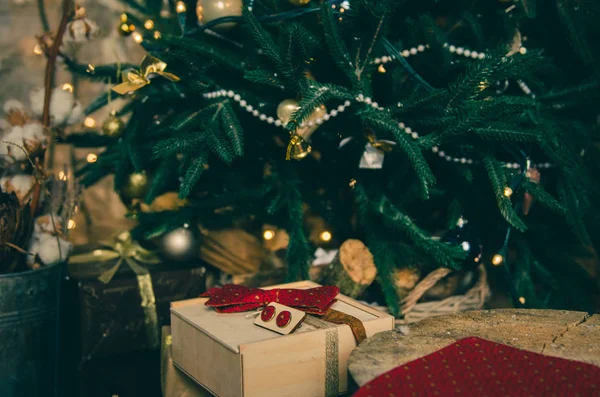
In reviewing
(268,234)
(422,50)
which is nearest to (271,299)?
(268,234)

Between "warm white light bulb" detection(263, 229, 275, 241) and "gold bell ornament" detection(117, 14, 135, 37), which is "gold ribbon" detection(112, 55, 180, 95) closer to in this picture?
"gold bell ornament" detection(117, 14, 135, 37)

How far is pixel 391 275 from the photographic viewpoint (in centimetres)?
156

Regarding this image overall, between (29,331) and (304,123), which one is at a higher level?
(304,123)

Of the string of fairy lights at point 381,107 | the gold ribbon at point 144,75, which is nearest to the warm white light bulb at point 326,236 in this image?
the string of fairy lights at point 381,107

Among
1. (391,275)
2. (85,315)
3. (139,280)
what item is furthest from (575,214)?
(85,315)

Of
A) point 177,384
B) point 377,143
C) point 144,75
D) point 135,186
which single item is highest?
point 144,75

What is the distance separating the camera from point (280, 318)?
42.8 inches

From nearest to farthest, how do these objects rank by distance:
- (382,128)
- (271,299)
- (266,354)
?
(266,354) → (271,299) → (382,128)

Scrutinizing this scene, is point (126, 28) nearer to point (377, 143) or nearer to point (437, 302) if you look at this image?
point (377, 143)

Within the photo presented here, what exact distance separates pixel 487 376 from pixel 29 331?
112 cm

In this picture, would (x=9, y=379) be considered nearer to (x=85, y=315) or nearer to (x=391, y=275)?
(x=85, y=315)

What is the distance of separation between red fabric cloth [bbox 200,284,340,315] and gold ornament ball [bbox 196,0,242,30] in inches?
30.7

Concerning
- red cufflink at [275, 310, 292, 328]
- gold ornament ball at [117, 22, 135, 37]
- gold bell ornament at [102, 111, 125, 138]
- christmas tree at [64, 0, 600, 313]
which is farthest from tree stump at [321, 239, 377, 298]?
gold ornament ball at [117, 22, 135, 37]

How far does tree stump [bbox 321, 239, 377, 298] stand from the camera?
1573 millimetres
